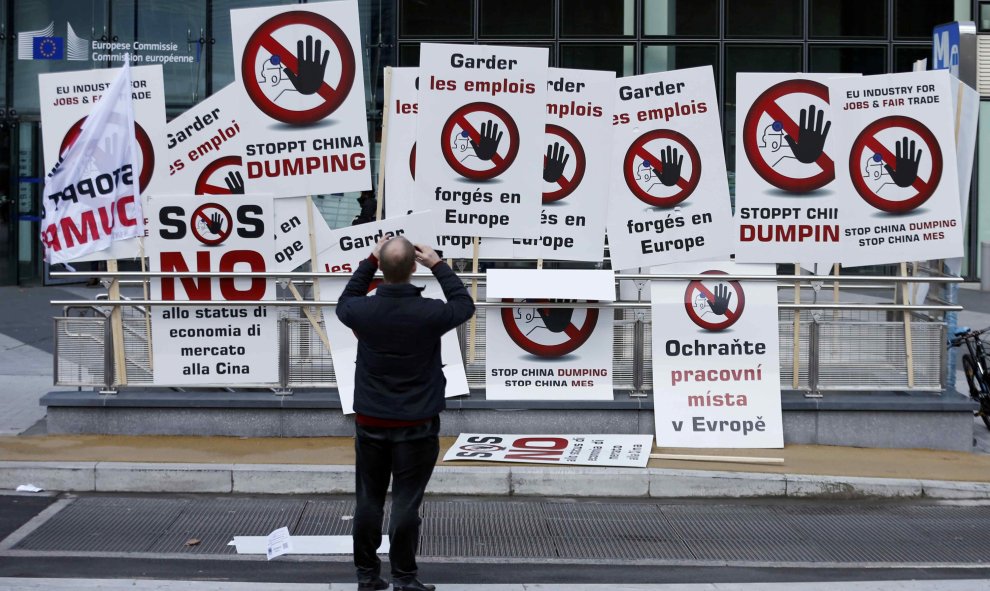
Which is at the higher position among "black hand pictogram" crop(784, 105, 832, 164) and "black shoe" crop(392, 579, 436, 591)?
"black hand pictogram" crop(784, 105, 832, 164)

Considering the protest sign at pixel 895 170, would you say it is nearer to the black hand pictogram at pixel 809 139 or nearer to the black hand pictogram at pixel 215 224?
the black hand pictogram at pixel 809 139

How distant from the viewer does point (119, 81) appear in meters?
9.41

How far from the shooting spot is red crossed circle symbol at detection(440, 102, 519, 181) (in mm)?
9703

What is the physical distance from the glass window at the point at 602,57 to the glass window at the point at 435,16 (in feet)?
6.32

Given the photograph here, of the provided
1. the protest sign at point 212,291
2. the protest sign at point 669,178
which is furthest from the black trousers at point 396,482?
the protest sign at point 669,178

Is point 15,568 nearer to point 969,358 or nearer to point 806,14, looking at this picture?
point 969,358

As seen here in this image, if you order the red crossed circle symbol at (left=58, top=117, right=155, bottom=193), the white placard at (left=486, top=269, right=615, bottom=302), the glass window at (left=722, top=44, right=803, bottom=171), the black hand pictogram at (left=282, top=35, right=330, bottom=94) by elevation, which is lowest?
the white placard at (left=486, top=269, right=615, bottom=302)

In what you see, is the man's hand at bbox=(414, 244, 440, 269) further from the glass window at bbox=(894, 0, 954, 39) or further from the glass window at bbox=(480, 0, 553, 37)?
the glass window at bbox=(894, 0, 954, 39)

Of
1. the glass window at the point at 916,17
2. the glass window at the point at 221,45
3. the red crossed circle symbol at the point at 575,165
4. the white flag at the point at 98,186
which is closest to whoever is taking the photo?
the white flag at the point at 98,186

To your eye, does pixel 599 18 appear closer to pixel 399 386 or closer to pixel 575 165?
pixel 575 165

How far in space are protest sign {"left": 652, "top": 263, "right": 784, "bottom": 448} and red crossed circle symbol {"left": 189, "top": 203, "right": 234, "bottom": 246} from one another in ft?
11.1

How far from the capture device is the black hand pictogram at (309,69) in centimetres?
961

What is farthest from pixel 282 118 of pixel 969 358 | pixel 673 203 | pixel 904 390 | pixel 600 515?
pixel 969 358

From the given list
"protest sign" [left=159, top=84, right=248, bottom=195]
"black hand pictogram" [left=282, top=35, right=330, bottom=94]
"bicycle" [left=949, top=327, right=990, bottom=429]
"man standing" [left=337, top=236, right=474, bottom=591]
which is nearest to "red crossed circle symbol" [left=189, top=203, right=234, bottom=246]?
"protest sign" [left=159, top=84, right=248, bottom=195]
